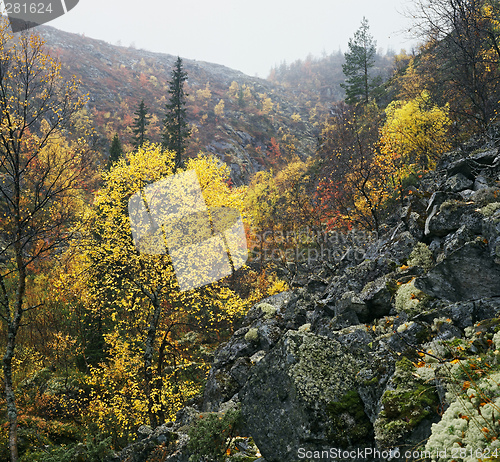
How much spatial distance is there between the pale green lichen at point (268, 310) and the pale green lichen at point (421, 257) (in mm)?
6180

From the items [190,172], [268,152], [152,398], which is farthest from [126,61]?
[152,398]

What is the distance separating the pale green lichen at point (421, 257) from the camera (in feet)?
27.0

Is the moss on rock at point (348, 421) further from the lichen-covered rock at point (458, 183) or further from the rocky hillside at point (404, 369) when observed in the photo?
the lichen-covered rock at point (458, 183)

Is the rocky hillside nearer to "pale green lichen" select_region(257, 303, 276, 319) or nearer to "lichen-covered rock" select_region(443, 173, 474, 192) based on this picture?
"lichen-covered rock" select_region(443, 173, 474, 192)

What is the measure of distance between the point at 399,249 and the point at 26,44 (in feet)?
42.3

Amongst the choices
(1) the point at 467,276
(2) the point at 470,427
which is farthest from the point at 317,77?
(2) the point at 470,427

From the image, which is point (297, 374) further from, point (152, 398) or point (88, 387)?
point (88, 387)

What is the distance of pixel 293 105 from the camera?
127 metres

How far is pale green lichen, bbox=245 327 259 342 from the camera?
38.4 ft

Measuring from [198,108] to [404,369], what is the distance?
95.6 metres

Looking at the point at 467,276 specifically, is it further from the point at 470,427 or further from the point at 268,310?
the point at 268,310

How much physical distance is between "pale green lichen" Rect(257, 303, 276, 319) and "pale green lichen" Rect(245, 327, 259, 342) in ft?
3.71

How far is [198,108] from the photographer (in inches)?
3543

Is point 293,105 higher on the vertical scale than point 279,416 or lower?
higher
